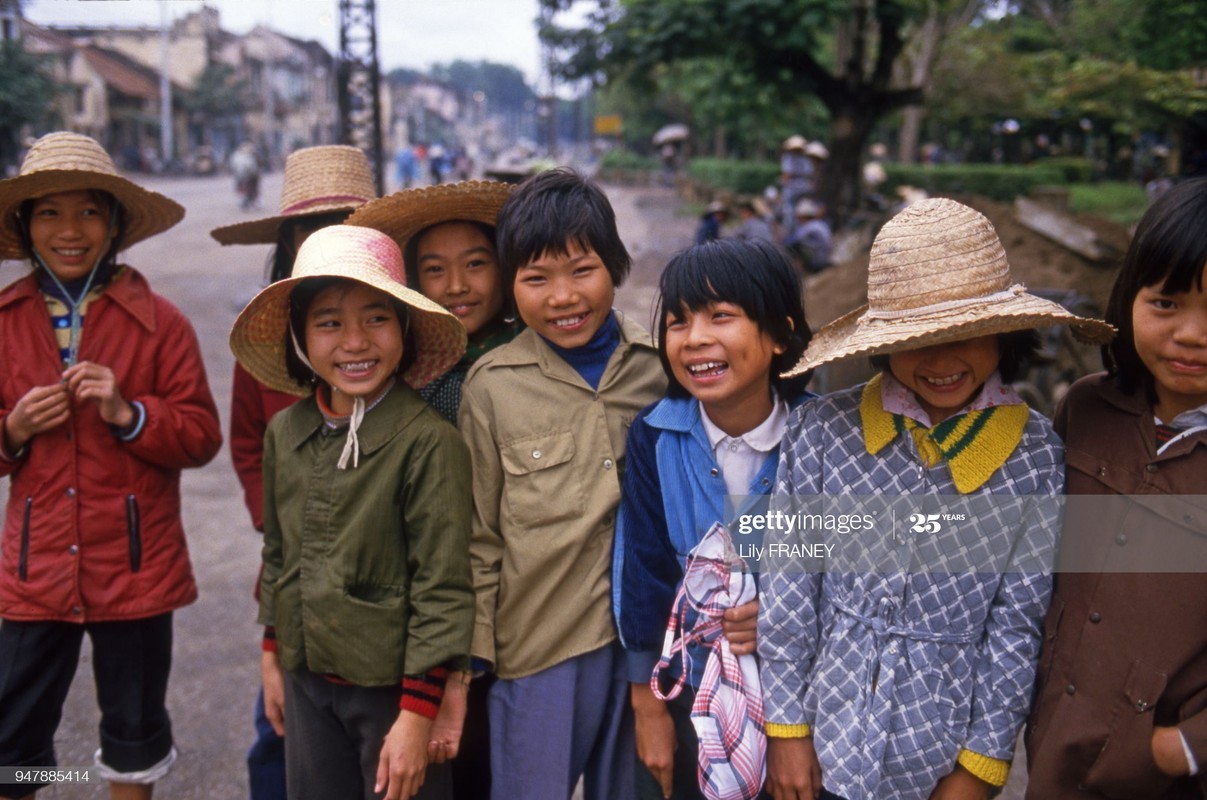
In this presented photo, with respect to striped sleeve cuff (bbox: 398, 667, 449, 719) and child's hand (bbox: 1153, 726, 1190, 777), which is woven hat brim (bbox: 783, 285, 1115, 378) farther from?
striped sleeve cuff (bbox: 398, 667, 449, 719)

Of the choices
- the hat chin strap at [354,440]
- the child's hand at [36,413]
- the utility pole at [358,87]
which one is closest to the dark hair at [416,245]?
the hat chin strap at [354,440]

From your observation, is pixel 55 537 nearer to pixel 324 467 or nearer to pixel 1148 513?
pixel 324 467

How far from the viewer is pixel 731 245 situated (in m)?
1.92

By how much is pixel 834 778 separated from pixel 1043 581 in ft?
1.72

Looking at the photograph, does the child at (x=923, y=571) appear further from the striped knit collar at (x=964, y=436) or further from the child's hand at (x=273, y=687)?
the child's hand at (x=273, y=687)

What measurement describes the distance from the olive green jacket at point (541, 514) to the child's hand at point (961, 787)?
2.37 feet

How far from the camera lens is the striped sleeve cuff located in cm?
188

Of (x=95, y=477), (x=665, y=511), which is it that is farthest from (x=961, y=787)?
(x=95, y=477)

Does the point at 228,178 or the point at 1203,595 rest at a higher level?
the point at 228,178

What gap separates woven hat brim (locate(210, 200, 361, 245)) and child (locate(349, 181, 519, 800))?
0.38 meters

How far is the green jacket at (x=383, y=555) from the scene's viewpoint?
192 cm

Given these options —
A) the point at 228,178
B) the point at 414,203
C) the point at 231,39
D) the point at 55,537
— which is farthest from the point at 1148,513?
the point at 231,39

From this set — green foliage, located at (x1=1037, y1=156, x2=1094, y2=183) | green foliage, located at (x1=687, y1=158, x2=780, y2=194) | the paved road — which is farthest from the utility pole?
green foliage, located at (x1=1037, y1=156, x2=1094, y2=183)

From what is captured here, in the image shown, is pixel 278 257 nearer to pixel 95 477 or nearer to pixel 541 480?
pixel 95 477
